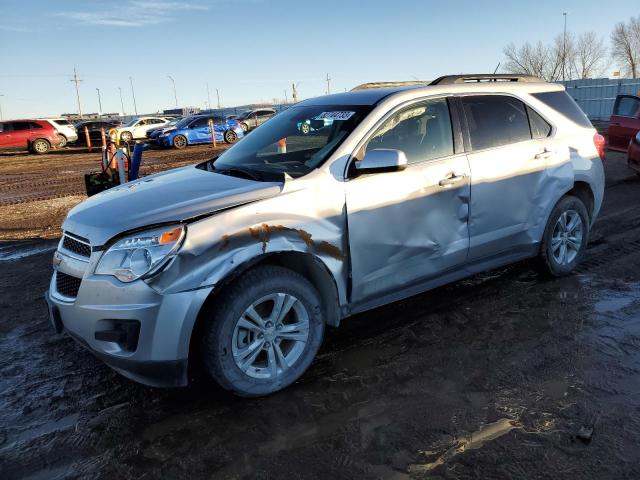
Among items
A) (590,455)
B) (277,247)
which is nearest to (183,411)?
(277,247)

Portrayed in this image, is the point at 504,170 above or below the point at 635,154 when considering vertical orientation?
above

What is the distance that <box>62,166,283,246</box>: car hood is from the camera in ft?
9.77

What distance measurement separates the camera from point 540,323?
4.11m

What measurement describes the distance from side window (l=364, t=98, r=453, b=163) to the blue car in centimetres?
2222

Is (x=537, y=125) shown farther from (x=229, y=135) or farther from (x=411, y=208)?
(x=229, y=135)

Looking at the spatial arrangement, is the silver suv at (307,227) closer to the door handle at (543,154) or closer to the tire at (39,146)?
the door handle at (543,154)

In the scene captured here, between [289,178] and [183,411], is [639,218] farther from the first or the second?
[183,411]

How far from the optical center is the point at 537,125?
4617mm

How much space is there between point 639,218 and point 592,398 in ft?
16.5

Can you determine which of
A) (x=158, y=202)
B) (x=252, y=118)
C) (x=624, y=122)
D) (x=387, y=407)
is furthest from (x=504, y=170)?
(x=252, y=118)

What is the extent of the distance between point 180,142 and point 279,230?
76.0 feet

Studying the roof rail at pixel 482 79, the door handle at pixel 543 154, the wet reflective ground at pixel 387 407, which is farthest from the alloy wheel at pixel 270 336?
the door handle at pixel 543 154

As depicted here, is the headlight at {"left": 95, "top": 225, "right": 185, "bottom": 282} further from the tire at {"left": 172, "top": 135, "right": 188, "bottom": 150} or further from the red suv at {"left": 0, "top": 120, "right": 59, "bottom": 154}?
the red suv at {"left": 0, "top": 120, "right": 59, "bottom": 154}

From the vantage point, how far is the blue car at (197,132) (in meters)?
24.7
